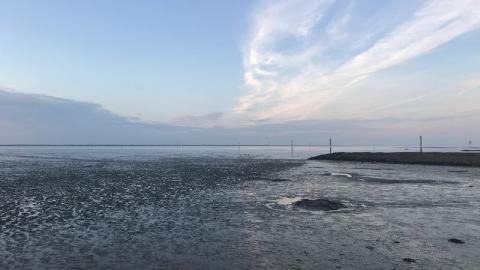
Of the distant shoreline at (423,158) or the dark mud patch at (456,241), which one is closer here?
the dark mud patch at (456,241)

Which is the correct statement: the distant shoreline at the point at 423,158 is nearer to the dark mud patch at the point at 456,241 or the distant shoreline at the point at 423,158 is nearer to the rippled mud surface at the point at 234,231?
the rippled mud surface at the point at 234,231

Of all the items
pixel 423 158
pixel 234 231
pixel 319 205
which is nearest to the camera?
pixel 234 231

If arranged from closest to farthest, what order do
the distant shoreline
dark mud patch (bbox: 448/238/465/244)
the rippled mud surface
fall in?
the rippled mud surface, dark mud patch (bbox: 448/238/465/244), the distant shoreline

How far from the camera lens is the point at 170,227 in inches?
682

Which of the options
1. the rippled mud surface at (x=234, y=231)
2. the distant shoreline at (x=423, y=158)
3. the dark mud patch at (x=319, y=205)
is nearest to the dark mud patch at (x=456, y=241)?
the rippled mud surface at (x=234, y=231)

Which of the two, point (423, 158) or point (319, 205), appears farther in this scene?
point (423, 158)

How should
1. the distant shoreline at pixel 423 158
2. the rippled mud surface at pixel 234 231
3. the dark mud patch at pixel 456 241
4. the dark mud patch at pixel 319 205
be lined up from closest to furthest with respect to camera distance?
the rippled mud surface at pixel 234 231 < the dark mud patch at pixel 456 241 < the dark mud patch at pixel 319 205 < the distant shoreline at pixel 423 158

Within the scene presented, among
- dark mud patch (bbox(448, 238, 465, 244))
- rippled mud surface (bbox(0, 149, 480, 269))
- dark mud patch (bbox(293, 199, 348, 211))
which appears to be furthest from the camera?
dark mud patch (bbox(293, 199, 348, 211))

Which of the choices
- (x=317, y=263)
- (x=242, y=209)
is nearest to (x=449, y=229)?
(x=317, y=263)

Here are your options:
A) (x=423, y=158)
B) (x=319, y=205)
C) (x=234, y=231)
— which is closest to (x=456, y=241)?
(x=234, y=231)

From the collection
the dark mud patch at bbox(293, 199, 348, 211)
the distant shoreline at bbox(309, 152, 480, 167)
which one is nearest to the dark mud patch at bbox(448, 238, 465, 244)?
the dark mud patch at bbox(293, 199, 348, 211)

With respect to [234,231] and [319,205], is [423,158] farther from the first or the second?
[234,231]

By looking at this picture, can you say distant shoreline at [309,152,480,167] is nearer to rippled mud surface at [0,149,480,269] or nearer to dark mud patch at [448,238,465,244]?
rippled mud surface at [0,149,480,269]

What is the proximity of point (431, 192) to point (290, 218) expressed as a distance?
15526 mm
